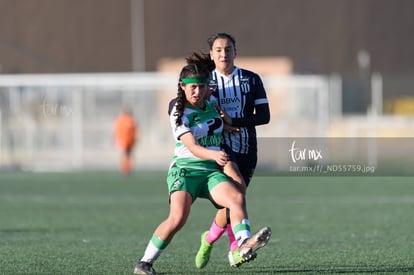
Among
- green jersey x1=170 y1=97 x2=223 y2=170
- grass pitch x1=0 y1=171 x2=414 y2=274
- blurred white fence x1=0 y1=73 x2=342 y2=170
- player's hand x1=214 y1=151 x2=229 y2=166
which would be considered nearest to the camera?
player's hand x1=214 y1=151 x2=229 y2=166

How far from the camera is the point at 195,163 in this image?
9148mm

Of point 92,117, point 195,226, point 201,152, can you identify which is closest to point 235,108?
point 201,152

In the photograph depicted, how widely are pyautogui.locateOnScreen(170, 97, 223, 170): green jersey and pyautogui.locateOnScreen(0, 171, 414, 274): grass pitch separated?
44.7 inches

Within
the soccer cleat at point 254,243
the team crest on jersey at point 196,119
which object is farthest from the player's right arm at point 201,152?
the soccer cleat at point 254,243

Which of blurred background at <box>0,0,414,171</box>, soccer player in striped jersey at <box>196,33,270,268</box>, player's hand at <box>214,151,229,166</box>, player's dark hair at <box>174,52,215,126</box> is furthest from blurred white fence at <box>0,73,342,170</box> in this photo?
player's hand at <box>214,151,229,166</box>

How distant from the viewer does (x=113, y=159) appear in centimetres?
3297

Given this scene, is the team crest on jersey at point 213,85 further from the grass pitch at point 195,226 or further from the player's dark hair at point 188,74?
the grass pitch at point 195,226

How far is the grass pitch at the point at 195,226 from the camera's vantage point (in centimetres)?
1030

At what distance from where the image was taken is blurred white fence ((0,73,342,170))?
3253 cm

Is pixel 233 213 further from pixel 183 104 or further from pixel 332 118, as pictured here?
pixel 332 118

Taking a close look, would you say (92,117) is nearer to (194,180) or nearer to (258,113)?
(258,113)

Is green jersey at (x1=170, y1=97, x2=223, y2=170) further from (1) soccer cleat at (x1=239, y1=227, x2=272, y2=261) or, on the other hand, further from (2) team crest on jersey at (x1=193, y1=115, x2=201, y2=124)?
(1) soccer cleat at (x1=239, y1=227, x2=272, y2=261)

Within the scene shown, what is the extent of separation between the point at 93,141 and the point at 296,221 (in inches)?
714

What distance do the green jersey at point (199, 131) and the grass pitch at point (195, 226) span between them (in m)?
1.13
